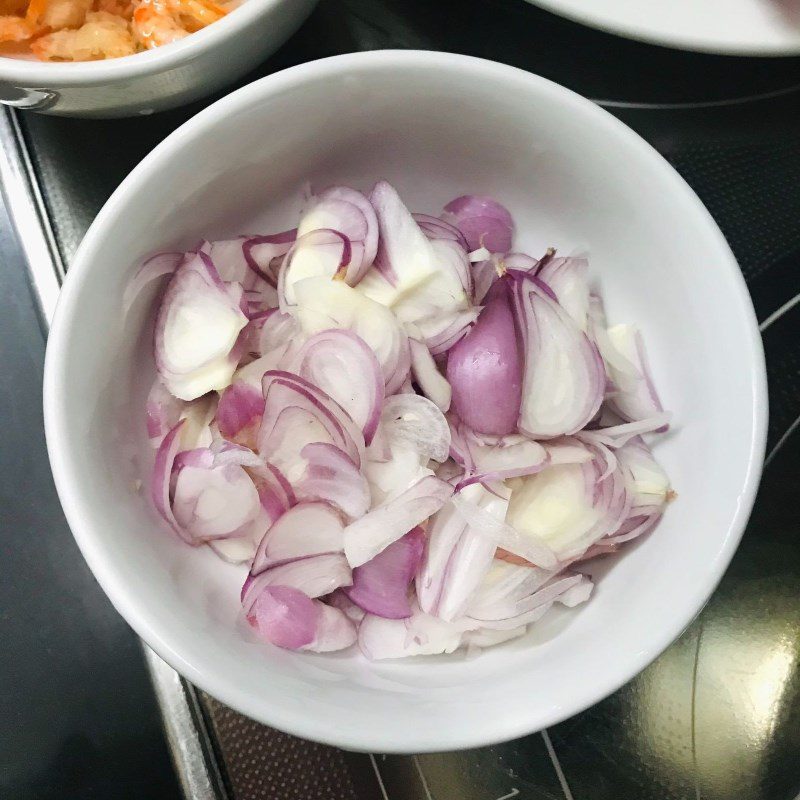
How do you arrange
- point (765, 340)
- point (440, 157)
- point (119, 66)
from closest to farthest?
1. point (119, 66)
2. point (440, 157)
3. point (765, 340)

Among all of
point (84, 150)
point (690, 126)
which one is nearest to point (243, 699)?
point (84, 150)

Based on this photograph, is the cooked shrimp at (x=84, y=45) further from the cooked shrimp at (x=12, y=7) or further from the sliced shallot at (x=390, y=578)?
the sliced shallot at (x=390, y=578)

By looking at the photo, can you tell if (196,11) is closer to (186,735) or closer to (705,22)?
(705,22)

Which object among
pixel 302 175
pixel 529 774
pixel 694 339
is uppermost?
pixel 302 175

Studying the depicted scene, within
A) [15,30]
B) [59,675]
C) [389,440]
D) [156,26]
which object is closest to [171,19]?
[156,26]

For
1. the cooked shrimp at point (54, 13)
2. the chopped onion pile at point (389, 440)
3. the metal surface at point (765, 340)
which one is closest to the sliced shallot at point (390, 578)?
the chopped onion pile at point (389, 440)

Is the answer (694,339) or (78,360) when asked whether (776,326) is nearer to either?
(694,339)
